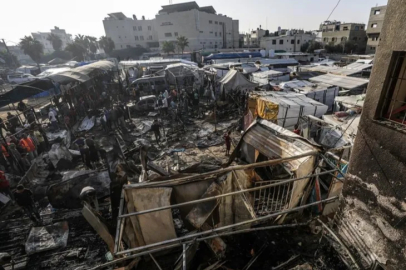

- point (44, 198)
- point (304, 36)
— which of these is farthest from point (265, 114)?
point (304, 36)

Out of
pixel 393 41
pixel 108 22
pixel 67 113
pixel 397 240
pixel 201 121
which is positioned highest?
pixel 108 22

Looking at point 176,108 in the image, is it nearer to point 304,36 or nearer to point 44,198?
point 44,198

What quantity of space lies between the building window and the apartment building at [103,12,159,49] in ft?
275

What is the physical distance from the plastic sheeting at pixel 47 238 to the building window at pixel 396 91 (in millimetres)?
8593

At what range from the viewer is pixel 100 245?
20.3 ft

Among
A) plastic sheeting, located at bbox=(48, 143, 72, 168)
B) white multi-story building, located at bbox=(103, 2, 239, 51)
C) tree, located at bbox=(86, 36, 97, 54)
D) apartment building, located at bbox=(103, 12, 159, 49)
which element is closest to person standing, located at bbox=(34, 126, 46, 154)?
plastic sheeting, located at bbox=(48, 143, 72, 168)

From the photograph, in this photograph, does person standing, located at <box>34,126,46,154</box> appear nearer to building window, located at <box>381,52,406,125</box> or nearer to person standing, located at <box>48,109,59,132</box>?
person standing, located at <box>48,109,59,132</box>

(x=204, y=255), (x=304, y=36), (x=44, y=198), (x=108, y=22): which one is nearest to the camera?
(x=204, y=255)

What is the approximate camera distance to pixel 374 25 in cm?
5000

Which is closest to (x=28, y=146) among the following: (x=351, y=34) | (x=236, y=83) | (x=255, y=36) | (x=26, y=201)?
(x=26, y=201)

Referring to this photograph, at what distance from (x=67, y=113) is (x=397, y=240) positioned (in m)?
18.9

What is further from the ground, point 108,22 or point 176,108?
point 108,22

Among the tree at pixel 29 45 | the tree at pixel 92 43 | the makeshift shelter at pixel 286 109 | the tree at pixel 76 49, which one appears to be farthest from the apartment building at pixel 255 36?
the makeshift shelter at pixel 286 109

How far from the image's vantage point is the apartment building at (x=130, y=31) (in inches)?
3034
